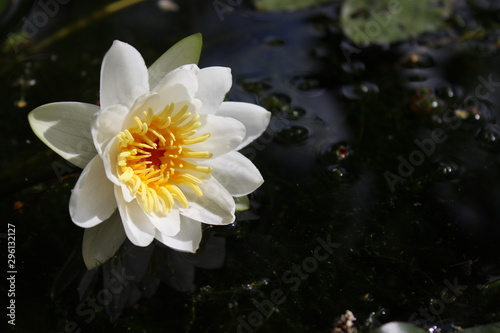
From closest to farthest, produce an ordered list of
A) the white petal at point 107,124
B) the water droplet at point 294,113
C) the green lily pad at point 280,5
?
the white petal at point 107,124
the water droplet at point 294,113
the green lily pad at point 280,5

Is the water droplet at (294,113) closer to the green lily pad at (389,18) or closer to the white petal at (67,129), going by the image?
the green lily pad at (389,18)

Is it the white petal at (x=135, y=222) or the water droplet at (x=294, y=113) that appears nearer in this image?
the white petal at (x=135, y=222)

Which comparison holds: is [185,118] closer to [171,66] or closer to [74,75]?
[171,66]

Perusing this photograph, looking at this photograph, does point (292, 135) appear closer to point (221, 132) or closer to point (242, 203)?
point (242, 203)

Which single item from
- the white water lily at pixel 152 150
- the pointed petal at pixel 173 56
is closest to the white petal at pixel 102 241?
the white water lily at pixel 152 150

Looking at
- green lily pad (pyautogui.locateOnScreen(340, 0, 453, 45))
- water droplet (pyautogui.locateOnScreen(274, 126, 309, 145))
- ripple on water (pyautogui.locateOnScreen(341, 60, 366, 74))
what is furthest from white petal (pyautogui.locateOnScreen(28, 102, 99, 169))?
green lily pad (pyautogui.locateOnScreen(340, 0, 453, 45))

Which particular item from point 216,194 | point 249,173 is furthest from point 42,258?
point 249,173
